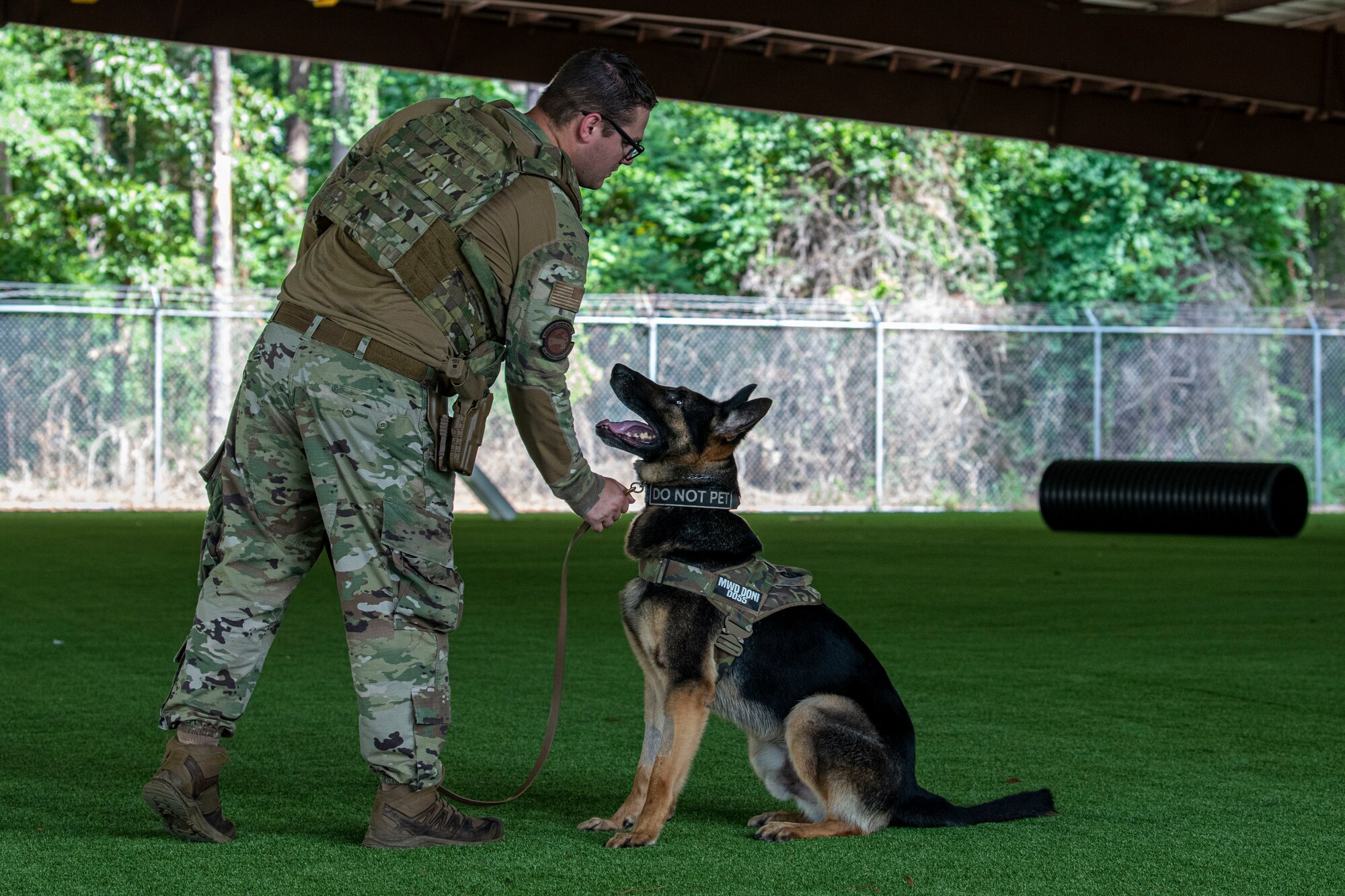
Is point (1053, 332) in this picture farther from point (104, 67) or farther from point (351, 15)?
point (104, 67)

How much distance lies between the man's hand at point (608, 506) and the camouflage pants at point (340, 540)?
345mm

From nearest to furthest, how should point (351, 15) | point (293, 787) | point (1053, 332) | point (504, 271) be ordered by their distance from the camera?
point (504, 271) < point (293, 787) < point (351, 15) < point (1053, 332)

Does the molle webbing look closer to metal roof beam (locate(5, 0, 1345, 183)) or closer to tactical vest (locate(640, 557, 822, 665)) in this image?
tactical vest (locate(640, 557, 822, 665))

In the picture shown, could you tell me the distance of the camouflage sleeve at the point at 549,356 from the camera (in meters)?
3.38

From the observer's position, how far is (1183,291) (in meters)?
26.5

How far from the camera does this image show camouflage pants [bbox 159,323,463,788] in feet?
11.0

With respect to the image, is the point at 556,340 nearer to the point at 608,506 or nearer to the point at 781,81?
the point at 608,506

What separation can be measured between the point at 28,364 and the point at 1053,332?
540 inches

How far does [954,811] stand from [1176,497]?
39.8ft

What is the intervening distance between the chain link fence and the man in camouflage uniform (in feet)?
49.9

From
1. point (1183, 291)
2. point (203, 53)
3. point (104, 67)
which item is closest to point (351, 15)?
point (104, 67)

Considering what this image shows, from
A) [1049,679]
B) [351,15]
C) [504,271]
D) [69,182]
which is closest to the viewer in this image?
[504,271]

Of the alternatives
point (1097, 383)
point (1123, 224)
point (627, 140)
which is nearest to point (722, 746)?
point (627, 140)

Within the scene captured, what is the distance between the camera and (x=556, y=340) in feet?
11.2
